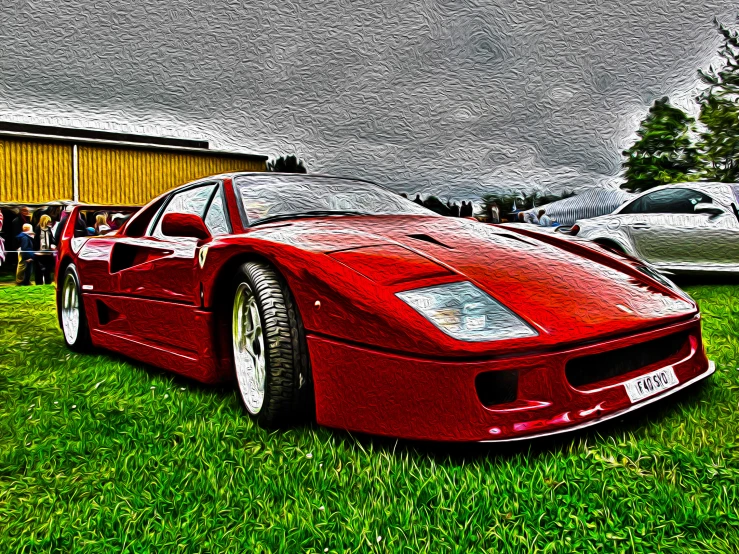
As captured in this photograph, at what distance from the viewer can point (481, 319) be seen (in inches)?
67.7

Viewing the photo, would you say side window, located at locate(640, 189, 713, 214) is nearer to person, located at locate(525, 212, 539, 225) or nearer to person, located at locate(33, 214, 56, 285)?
person, located at locate(525, 212, 539, 225)

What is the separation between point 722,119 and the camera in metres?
15.0

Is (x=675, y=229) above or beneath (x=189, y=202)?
beneath

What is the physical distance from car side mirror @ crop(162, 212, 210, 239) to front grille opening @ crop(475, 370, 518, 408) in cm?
134

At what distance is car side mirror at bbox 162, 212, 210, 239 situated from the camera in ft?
8.19

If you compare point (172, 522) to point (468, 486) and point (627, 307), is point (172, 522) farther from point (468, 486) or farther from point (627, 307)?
point (627, 307)

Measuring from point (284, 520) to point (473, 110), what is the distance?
1539 millimetres

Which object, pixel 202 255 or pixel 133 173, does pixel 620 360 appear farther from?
pixel 133 173

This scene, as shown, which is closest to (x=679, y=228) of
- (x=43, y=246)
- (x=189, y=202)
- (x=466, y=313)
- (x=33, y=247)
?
(x=189, y=202)

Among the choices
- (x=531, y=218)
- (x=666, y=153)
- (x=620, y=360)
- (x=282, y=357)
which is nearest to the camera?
(x=620, y=360)

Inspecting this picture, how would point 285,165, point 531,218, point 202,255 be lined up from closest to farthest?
point 202,255
point 285,165
point 531,218

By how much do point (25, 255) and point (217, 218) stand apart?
350 inches

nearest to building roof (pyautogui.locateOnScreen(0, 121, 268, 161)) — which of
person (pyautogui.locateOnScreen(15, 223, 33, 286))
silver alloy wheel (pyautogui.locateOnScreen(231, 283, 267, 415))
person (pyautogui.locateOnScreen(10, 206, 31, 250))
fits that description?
person (pyautogui.locateOnScreen(10, 206, 31, 250))

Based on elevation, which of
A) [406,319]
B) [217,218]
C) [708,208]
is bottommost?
[406,319]
